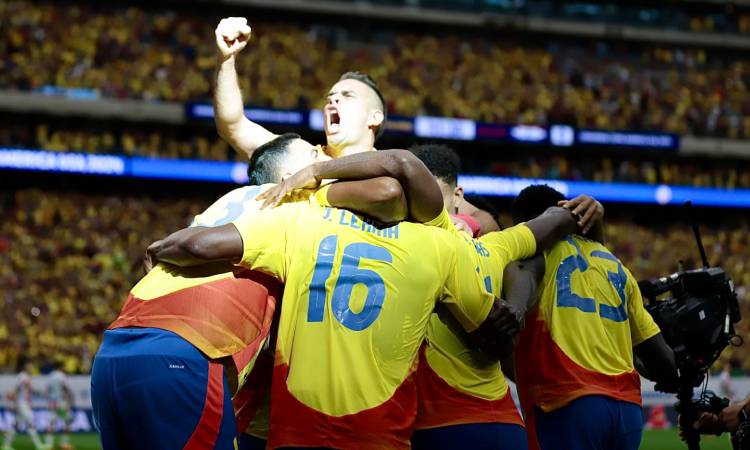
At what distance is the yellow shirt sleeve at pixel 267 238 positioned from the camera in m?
3.64

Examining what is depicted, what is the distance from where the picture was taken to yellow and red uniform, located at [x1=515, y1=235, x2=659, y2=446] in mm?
5098

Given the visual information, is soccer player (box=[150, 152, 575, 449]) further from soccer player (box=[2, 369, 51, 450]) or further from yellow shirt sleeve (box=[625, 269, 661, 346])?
soccer player (box=[2, 369, 51, 450])

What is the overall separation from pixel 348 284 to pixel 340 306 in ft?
0.28

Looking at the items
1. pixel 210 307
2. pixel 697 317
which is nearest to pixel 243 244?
pixel 210 307

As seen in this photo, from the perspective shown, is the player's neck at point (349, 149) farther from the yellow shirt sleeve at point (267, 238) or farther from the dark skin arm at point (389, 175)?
the yellow shirt sleeve at point (267, 238)

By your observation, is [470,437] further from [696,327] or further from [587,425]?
Result: [696,327]

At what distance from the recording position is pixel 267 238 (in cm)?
367

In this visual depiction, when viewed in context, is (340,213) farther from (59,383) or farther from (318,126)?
(318,126)

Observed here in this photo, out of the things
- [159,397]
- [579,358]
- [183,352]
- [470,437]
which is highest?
[183,352]

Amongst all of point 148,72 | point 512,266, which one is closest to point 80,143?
point 148,72

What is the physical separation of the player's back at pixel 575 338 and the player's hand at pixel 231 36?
1.89 m

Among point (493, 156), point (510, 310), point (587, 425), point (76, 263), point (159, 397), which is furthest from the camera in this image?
point (493, 156)

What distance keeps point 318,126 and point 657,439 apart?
603 inches

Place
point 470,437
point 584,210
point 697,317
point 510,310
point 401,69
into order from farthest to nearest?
1. point 401,69
2. point 697,317
3. point 584,210
4. point 470,437
5. point 510,310
